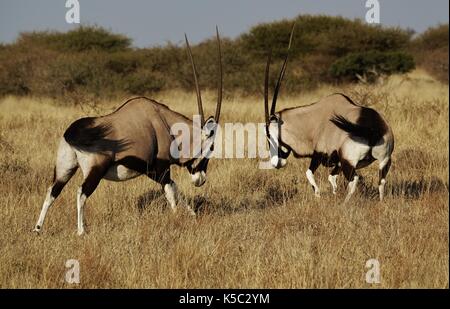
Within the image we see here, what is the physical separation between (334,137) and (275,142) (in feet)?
2.91

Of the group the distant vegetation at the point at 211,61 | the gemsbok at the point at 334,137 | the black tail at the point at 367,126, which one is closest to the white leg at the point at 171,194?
the gemsbok at the point at 334,137

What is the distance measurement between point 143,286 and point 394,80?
1877 centimetres

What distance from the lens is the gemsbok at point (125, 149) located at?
512cm

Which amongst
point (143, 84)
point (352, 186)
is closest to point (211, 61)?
point (143, 84)

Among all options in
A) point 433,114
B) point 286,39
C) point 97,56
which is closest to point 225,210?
point 433,114

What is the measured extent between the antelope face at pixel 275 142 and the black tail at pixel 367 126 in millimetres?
894

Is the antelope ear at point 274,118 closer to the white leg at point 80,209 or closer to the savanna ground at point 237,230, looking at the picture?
the savanna ground at point 237,230

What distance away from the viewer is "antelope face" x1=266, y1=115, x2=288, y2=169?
6.85 meters

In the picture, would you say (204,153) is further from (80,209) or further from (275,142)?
(80,209)

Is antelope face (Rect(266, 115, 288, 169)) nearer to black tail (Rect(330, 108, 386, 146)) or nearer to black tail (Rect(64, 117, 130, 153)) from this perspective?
black tail (Rect(330, 108, 386, 146))

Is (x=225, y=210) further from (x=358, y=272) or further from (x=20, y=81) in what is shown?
(x=20, y=81)

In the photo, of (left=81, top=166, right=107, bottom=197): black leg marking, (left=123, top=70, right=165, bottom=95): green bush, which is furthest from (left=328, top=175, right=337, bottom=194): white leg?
(left=123, top=70, right=165, bottom=95): green bush

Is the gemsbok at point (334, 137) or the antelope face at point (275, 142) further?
the antelope face at point (275, 142)

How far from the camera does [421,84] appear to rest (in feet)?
65.7
